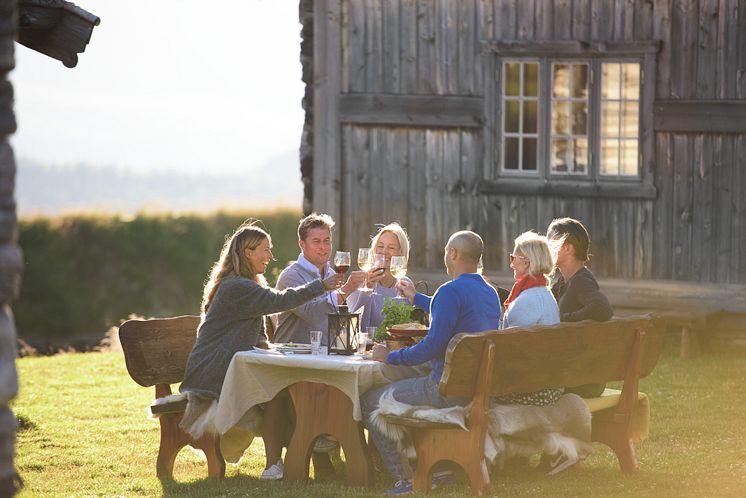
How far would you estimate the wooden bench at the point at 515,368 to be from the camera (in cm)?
691

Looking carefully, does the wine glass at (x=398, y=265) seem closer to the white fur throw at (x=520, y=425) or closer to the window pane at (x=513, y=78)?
the white fur throw at (x=520, y=425)

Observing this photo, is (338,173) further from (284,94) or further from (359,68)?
(284,94)

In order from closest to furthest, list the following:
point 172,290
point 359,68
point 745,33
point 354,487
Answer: point 354,487 → point 745,33 → point 359,68 → point 172,290

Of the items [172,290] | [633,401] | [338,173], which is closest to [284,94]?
[172,290]

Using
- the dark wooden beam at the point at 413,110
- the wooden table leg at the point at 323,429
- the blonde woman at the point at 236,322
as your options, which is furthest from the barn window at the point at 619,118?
the wooden table leg at the point at 323,429

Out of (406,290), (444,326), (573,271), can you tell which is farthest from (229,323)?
(573,271)

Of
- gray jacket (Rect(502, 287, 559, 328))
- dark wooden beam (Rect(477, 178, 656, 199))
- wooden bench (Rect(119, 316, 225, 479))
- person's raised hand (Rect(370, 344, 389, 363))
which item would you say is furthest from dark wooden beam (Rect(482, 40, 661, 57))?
person's raised hand (Rect(370, 344, 389, 363))

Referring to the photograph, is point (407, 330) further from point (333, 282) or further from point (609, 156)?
point (609, 156)

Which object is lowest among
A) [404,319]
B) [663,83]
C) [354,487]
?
[354,487]

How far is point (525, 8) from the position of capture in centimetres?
1377

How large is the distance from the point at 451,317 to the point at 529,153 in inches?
280

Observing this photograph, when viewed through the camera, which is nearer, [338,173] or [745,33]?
[745,33]

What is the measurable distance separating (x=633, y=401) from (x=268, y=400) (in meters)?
2.19

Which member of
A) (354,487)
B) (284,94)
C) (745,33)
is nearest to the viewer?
(354,487)
